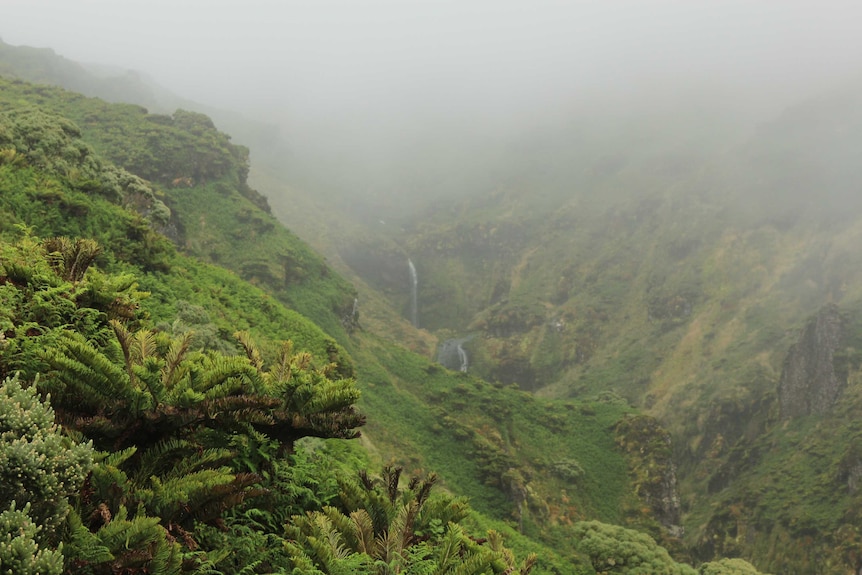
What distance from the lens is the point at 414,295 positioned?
338ft

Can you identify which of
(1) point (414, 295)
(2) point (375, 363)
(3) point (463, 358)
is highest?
(2) point (375, 363)

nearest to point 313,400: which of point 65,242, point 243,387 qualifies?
point 243,387

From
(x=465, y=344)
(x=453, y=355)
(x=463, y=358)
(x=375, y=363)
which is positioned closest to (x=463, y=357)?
(x=463, y=358)

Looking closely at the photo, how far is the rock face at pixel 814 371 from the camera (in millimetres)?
55688

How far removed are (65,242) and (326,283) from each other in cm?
3527

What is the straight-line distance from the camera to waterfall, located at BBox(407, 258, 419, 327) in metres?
98.1

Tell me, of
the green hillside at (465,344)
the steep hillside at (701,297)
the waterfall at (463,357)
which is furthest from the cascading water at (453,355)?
the green hillside at (465,344)

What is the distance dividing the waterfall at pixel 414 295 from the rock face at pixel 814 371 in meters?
59.6

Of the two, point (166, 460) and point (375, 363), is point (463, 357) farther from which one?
point (166, 460)

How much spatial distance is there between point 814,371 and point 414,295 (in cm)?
6733

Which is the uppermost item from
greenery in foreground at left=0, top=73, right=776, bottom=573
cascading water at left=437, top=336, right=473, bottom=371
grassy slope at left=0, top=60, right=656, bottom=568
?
greenery in foreground at left=0, top=73, right=776, bottom=573

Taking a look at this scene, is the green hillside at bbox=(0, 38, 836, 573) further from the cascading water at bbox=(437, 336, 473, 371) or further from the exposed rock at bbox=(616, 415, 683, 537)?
the cascading water at bbox=(437, 336, 473, 371)

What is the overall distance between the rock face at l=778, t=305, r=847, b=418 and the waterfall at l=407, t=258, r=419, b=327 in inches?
2347

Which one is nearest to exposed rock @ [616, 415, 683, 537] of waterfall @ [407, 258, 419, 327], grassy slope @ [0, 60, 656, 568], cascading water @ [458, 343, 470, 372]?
grassy slope @ [0, 60, 656, 568]
